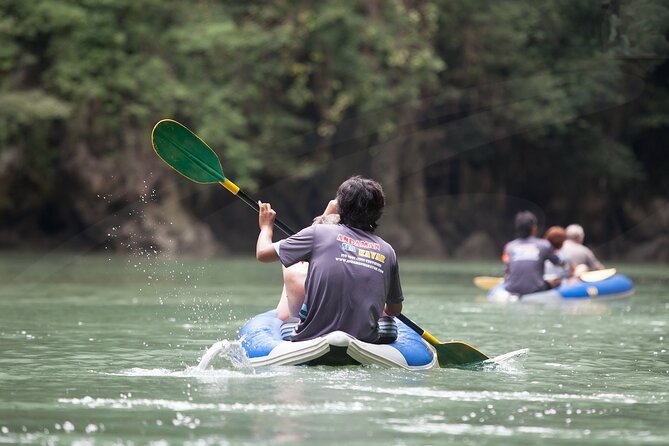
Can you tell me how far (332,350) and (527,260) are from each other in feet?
25.7

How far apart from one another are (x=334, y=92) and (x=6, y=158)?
7.89 metres

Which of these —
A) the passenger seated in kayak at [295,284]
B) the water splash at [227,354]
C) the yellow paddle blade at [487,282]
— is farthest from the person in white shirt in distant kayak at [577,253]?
the water splash at [227,354]

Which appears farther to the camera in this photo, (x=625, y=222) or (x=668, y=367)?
(x=625, y=222)

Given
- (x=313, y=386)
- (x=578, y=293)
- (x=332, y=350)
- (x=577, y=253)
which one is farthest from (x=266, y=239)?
(x=577, y=253)

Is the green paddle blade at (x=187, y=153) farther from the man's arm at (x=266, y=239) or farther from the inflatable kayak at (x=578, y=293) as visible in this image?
the inflatable kayak at (x=578, y=293)

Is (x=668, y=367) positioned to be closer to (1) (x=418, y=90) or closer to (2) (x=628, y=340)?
(2) (x=628, y=340)

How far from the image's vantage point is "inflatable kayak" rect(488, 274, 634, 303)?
14.0 meters

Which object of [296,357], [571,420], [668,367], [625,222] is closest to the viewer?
[571,420]

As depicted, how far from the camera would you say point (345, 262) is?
6500mm

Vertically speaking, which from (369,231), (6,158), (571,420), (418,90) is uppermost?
(418,90)

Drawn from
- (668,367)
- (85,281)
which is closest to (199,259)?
(85,281)

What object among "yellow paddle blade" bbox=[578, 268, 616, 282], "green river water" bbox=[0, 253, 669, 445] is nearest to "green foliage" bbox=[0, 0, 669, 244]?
"yellow paddle blade" bbox=[578, 268, 616, 282]

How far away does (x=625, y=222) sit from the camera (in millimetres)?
32625

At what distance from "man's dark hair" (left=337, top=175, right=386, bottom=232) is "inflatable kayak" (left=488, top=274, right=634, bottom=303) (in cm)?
752
